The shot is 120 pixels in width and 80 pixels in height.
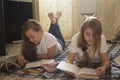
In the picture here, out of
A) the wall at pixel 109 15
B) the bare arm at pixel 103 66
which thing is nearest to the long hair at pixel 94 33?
the bare arm at pixel 103 66

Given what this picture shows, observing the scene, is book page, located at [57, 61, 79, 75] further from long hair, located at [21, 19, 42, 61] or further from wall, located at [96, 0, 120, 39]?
wall, located at [96, 0, 120, 39]

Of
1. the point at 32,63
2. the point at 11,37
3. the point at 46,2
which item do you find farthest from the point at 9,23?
the point at 32,63

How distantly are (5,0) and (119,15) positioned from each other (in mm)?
1237

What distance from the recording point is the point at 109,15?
261 cm

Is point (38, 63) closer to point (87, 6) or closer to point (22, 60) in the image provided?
point (22, 60)

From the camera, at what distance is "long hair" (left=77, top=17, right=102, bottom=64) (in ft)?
4.66

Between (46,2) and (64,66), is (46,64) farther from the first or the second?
(46,2)

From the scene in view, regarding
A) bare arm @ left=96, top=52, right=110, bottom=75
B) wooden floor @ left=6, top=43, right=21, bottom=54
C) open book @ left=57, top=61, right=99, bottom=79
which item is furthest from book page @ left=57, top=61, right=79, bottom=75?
wooden floor @ left=6, top=43, right=21, bottom=54

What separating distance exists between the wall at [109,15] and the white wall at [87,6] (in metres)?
0.08

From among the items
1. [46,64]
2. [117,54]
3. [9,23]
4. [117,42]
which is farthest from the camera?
[9,23]

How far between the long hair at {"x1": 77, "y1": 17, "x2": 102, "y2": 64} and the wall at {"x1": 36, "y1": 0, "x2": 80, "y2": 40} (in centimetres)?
120

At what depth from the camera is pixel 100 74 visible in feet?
4.47

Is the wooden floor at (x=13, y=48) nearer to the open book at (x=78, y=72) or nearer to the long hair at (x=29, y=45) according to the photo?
the long hair at (x=29, y=45)

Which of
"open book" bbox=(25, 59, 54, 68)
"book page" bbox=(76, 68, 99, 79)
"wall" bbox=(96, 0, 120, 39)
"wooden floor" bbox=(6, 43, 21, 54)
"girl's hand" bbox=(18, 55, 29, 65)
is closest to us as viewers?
"book page" bbox=(76, 68, 99, 79)
